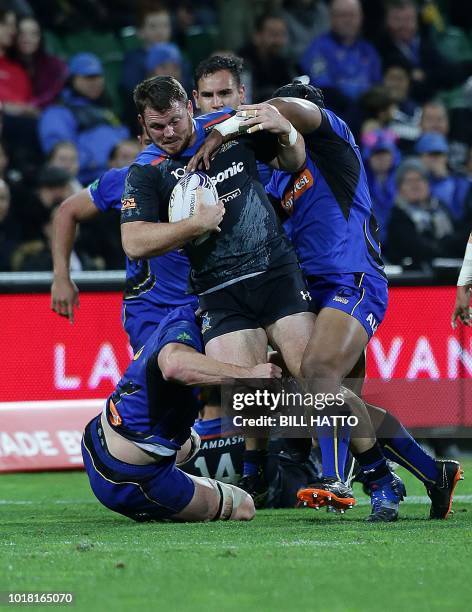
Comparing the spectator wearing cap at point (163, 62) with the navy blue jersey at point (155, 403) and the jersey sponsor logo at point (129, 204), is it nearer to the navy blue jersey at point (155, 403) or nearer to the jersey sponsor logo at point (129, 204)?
the jersey sponsor logo at point (129, 204)

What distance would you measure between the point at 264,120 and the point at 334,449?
1607 mm

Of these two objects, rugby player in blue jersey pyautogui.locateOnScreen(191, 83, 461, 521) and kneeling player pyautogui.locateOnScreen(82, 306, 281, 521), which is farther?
rugby player in blue jersey pyautogui.locateOnScreen(191, 83, 461, 521)

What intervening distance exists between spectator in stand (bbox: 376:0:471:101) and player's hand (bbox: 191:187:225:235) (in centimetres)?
910

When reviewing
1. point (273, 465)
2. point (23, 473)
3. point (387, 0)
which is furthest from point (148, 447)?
point (387, 0)

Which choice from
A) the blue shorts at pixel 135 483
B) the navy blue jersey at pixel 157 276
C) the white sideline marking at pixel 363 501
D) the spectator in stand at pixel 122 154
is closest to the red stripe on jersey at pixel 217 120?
the navy blue jersey at pixel 157 276

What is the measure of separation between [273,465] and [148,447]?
1395 mm

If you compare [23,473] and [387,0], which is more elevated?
[387,0]

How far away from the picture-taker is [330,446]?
638 cm

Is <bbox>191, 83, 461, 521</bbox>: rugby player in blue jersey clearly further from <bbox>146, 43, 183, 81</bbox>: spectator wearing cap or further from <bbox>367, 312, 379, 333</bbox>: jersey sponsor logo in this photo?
<bbox>146, 43, 183, 81</bbox>: spectator wearing cap

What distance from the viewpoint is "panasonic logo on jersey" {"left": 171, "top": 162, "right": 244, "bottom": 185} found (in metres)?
6.56

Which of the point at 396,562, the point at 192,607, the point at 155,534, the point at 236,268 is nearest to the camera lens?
the point at 192,607

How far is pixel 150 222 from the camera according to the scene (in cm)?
646

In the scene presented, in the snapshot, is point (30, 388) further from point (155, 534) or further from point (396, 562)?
point (396, 562)

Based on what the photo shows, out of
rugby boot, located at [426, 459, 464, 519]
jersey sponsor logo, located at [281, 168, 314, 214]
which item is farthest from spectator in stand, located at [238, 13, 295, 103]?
rugby boot, located at [426, 459, 464, 519]
